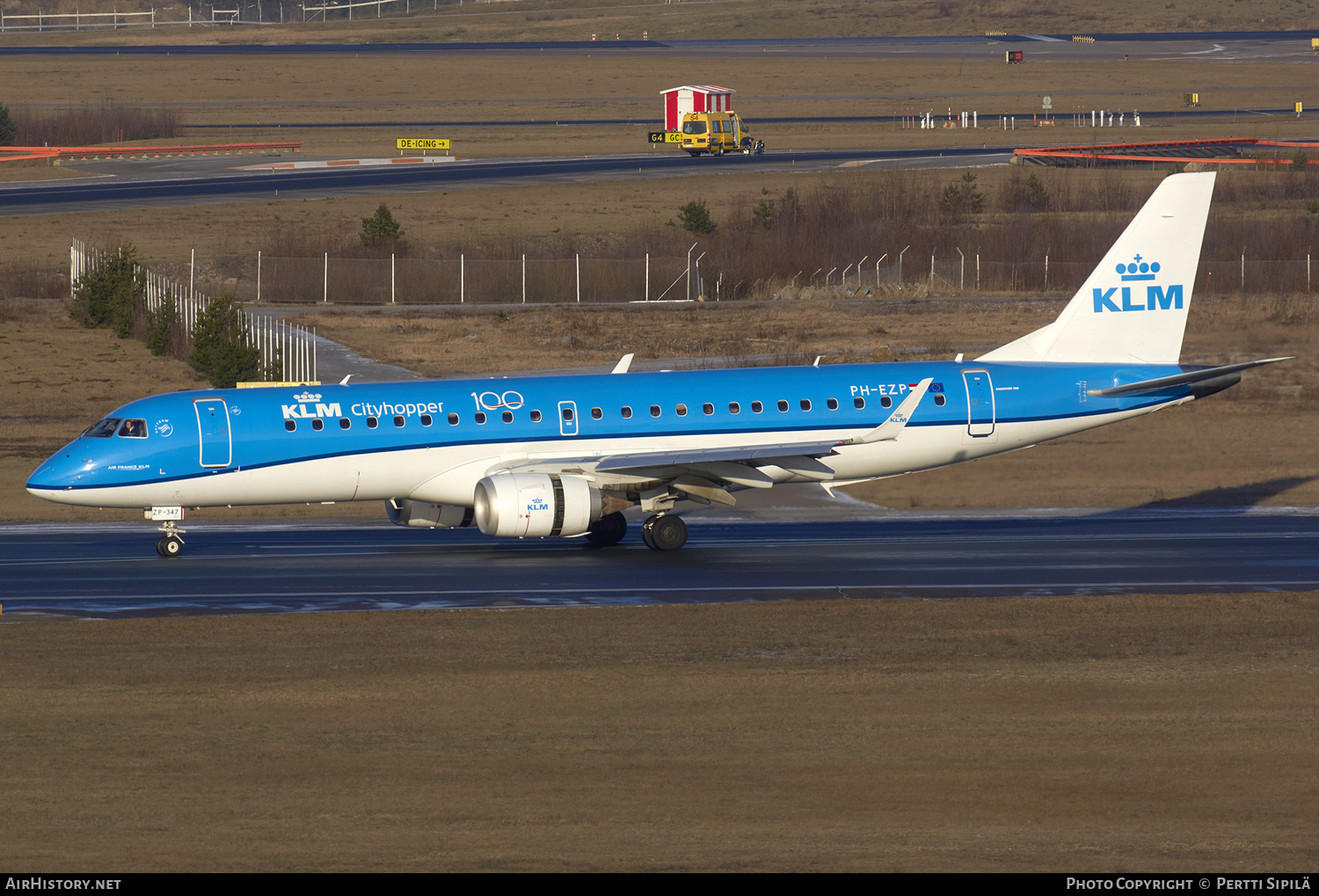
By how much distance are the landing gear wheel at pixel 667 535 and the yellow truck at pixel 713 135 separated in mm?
87519

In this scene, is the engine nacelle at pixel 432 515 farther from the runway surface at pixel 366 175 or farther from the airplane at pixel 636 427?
the runway surface at pixel 366 175

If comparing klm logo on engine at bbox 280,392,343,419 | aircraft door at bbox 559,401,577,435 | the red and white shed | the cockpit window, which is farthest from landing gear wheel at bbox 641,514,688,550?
the red and white shed

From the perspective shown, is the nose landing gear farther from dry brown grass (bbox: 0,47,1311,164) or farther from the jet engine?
dry brown grass (bbox: 0,47,1311,164)

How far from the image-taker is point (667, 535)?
36.8 m

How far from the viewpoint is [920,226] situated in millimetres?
90000

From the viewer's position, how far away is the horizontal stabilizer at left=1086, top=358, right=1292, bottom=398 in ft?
125

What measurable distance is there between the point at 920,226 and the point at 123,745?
74.3 metres

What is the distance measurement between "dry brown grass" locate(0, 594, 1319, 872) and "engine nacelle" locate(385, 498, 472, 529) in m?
7.91

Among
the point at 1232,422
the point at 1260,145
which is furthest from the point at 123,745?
the point at 1260,145

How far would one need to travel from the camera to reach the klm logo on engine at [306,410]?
118ft

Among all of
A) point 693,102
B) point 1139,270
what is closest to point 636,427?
point 1139,270

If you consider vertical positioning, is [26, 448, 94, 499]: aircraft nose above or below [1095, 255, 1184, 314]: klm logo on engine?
below

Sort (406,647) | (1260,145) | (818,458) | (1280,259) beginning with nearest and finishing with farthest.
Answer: (406,647) → (818,458) → (1280,259) → (1260,145)
